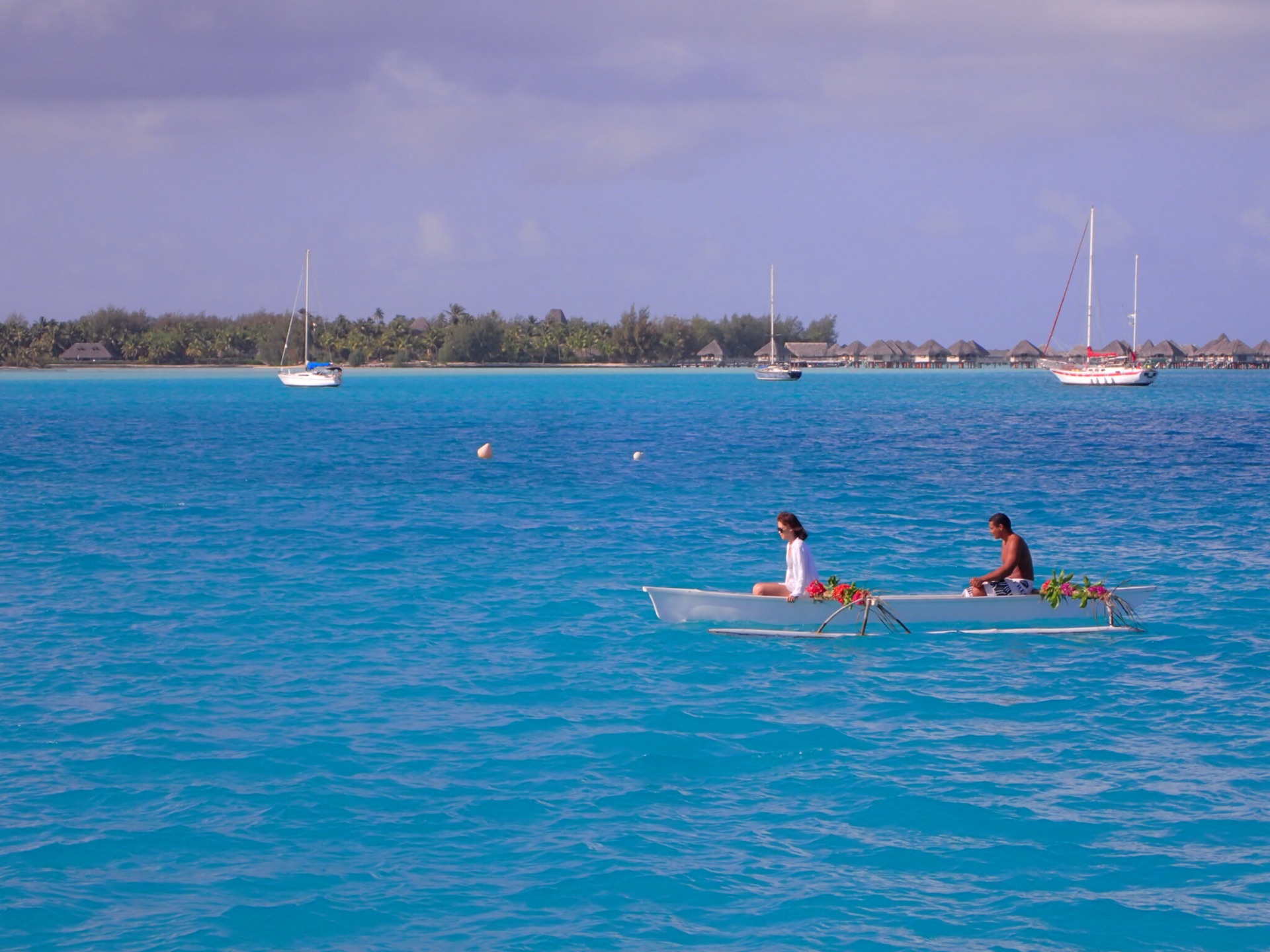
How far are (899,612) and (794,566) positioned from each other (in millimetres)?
1588

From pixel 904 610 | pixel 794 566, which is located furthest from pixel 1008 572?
pixel 794 566

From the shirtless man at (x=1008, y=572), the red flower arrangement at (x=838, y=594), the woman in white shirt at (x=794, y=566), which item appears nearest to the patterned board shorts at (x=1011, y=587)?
the shirtless man at (x=1008, y=572)

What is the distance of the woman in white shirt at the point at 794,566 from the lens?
50.4ft

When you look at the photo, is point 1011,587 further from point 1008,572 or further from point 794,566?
point 794,566

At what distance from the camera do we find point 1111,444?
52.7 m

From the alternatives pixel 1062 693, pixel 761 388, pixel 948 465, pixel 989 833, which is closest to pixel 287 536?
pixel 1062 693

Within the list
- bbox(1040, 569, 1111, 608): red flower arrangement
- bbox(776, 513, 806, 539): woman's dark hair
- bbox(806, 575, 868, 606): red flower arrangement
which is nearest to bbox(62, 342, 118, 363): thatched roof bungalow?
bbox(776, 513, 806, 539): woman's dark hair

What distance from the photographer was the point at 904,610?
16.0 m

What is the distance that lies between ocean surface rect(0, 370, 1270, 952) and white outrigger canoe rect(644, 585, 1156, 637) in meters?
0.26

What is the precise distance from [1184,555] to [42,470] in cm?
3564

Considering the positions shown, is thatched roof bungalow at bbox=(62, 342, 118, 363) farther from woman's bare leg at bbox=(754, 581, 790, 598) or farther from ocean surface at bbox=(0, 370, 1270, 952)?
woman's bare leg at bbox=(754, 581, 790, 598)

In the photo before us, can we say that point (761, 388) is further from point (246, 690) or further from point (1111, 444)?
point (246, 690)

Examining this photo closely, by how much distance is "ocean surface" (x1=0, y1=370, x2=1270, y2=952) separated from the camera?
874 centimetres

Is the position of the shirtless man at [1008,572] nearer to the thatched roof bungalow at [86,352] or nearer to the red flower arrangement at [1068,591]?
the red flower arrangement at [1068,591]
